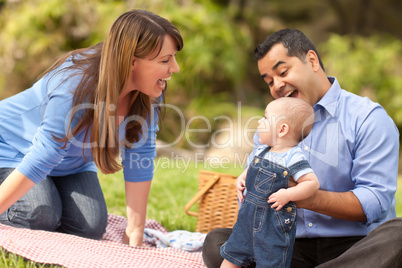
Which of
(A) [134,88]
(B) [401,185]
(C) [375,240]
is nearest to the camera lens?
(C) [375,240]

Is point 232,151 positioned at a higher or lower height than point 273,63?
lower

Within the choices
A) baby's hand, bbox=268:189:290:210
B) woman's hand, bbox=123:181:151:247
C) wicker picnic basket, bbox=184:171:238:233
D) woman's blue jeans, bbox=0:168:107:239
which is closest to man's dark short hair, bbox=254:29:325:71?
baby's hand, bbox=268:189:290:210

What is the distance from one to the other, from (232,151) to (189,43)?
2135 millimetres

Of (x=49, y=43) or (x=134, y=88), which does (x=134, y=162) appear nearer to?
(x=134, y=88)

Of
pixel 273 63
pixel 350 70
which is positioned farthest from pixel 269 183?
pixel 350 70

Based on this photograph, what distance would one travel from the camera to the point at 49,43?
28.4 ft

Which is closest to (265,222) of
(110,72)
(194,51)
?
(110,72)

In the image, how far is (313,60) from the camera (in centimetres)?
255

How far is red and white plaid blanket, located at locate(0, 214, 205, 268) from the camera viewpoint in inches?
91.4

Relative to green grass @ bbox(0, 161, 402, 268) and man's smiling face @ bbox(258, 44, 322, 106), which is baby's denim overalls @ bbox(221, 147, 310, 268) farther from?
green grass @ bbox(0, 161, 402, 268)

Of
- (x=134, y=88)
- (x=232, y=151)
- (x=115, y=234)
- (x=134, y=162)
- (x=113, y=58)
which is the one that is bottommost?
(x=232, y=151)

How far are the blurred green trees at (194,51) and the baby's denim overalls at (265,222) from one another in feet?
21.5

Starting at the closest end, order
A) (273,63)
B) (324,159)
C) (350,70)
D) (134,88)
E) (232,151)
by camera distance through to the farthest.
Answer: (324,159), (273,63), (134,88), (232,151), (350,70)

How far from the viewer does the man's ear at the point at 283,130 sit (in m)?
2.10
